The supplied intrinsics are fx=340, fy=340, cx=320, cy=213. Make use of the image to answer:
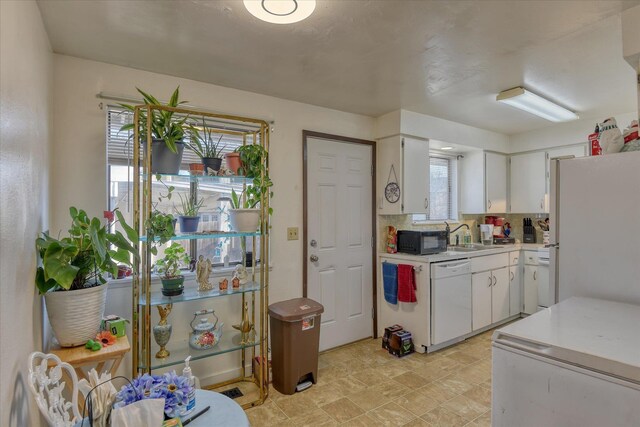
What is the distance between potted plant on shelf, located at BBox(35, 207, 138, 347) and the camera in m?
1.53

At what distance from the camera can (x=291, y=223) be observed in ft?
9.96

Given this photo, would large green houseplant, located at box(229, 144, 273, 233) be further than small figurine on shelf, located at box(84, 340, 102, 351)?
Yes

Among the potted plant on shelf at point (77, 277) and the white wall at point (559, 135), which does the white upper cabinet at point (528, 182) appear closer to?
the white wall at point (559, 135)

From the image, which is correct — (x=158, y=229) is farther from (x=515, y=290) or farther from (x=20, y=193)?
(x=515, y=290)

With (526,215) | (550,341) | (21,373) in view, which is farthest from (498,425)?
(526,215)

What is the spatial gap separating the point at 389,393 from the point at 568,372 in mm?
1650

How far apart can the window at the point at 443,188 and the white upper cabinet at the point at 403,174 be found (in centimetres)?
68

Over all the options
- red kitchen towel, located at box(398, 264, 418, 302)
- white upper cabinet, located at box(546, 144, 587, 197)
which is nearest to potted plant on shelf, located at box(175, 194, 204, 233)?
red kitchen towel, located at box(398, 264, 418, 302)

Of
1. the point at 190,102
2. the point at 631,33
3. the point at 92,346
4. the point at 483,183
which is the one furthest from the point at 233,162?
the point at 483,183

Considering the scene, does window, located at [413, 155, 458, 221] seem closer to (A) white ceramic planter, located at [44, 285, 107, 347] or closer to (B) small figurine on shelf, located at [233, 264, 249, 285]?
(B) small figurine on shelf, located at [233, 264, 249, 285]

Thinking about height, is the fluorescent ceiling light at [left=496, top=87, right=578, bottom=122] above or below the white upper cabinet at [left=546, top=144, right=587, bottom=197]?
above

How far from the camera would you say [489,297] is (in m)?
3.73

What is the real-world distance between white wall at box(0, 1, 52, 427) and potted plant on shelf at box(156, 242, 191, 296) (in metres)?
0.65

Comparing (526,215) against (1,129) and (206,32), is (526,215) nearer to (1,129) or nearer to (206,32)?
(206,32)
